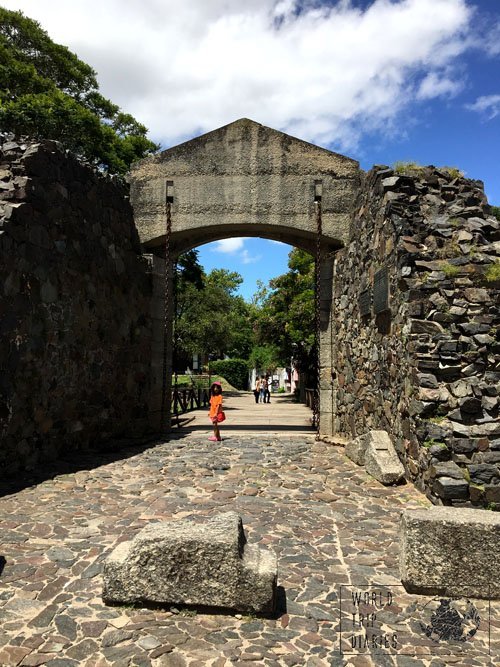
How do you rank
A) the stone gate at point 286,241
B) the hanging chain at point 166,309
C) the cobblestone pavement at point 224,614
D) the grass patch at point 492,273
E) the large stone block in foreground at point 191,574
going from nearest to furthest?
1. the cobblestone pavement at point 224,614
2. the large stone block in foreground at point 191,574
3. the stone gate at point 286,241
4. the grass patch at point 492,273
5. the hanging chain at point 166,309

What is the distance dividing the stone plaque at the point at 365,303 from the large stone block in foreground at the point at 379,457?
1.94 metres

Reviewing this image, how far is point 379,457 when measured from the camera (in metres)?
6.17

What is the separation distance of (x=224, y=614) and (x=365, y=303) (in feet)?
18.3

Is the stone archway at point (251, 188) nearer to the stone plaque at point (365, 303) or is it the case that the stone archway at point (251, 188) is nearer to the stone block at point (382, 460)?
the stone plaque at point (365, 303)

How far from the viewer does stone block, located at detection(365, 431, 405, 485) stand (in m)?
5.82

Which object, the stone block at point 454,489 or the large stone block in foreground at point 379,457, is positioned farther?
the large stone block in foreground at point 379,457

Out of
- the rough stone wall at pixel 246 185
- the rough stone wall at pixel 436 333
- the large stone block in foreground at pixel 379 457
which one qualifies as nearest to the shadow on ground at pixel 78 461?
the large stone block in foreground at pixel 379 457

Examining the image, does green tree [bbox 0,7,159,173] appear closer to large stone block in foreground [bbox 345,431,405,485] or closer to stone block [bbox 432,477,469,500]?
large stone block in foreground [bbox 345,431,405,485]

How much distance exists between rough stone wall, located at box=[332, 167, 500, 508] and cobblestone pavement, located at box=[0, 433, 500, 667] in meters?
0.67

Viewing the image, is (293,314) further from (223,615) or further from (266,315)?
(223,615)

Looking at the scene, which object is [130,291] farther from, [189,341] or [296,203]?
[189,341]

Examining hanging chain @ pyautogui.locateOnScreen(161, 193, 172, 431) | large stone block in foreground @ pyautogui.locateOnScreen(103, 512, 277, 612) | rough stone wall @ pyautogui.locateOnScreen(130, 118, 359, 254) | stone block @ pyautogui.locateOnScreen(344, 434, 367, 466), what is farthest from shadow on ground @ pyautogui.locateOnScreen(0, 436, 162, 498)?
rough stone wall @ pyautogui.locateOnScreen(130, 118, 359, 254)

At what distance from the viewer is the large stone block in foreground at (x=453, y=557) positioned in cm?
325

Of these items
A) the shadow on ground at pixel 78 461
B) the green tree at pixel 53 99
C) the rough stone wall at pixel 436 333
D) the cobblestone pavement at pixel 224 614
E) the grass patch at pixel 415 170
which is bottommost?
the cobblestone pavement at pixel 224 614
